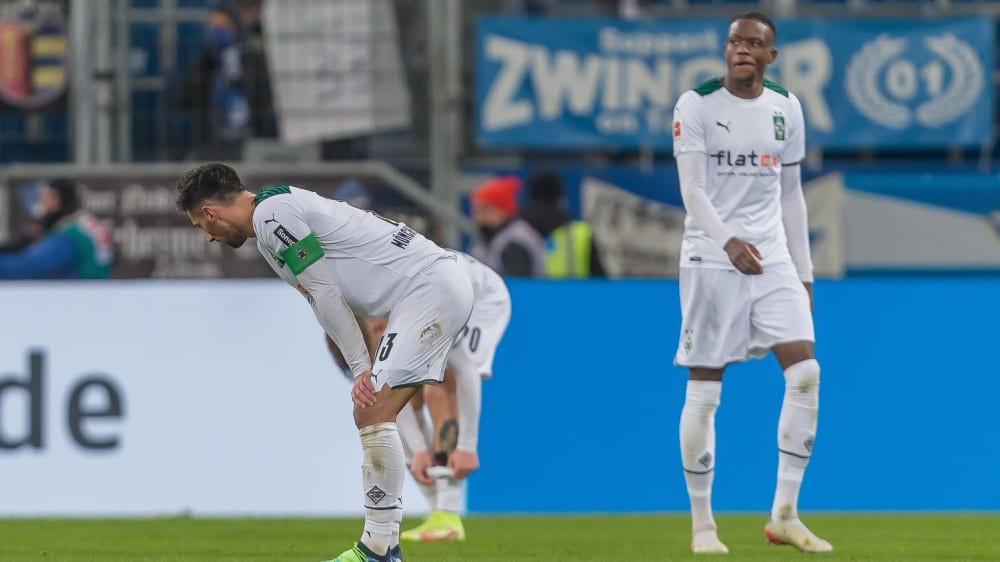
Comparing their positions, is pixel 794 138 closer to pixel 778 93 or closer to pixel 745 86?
pixel 778 93

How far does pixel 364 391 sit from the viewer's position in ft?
22.6

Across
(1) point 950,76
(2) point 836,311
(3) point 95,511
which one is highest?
(1) point 950,76

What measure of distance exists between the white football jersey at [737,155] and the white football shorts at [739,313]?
71 mm

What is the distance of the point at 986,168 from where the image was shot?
1639cm

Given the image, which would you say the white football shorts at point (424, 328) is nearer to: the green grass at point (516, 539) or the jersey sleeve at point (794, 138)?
the green grass at point (516, 539)

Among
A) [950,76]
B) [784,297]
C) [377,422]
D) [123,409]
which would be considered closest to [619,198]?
[950,76]

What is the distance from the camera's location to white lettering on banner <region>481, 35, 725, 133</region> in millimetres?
15633

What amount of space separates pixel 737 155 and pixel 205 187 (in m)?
2.49

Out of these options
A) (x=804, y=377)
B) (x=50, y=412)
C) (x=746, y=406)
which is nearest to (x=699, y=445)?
(x=804, y=377)

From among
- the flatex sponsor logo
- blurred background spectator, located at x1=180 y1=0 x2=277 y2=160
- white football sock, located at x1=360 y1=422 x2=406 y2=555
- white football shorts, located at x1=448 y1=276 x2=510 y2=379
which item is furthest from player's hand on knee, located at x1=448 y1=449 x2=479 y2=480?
blurred background spectator, located at x1=180 y1=0 x2=277 y2=160

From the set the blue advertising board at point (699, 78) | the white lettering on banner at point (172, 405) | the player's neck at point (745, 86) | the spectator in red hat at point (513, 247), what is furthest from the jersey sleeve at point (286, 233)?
the blue advertising board at point (699, 78)

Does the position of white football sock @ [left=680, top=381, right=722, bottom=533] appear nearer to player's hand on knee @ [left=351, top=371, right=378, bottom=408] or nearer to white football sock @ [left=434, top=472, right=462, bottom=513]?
white football sock @ [left=434, top=472, right=462, bottom=513]

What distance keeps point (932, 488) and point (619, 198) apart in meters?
4.84

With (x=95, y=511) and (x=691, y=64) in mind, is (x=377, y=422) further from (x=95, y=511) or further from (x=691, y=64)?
(x=691, y=64)
